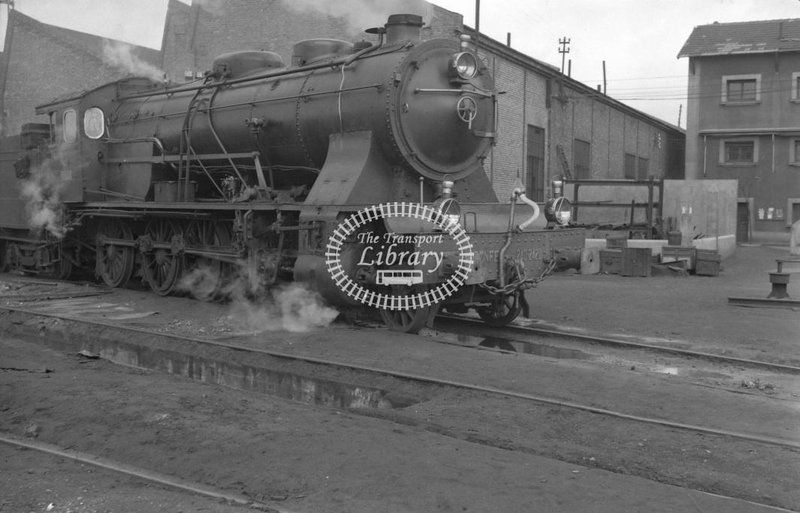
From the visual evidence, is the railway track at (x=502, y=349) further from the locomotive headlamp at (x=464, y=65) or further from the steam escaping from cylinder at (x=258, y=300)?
the locomotive headlamp at (x=464, y=65)

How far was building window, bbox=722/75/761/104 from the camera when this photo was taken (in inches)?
1351

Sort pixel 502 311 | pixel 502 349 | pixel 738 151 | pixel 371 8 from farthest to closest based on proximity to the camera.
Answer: pixel 738 151, pixel 371 8, pixel 502 311, pixel 502 349

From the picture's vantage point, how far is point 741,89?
114 feet

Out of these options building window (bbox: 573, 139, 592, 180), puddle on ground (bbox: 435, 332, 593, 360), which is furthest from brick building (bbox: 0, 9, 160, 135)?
puddle on ground (bbox: 435, 332, 593, 360)

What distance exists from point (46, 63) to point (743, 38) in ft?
100

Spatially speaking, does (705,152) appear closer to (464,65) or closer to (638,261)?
(638,261)

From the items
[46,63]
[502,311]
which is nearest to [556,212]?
[502,311]

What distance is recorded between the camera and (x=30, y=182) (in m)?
13.7

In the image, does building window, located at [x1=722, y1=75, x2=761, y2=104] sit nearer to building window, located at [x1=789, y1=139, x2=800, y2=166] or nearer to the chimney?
building window, located at [x1=789, y1=139, x2=800, y2=166]

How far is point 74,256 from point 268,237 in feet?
19.9

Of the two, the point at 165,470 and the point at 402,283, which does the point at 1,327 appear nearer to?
the point at 402,283

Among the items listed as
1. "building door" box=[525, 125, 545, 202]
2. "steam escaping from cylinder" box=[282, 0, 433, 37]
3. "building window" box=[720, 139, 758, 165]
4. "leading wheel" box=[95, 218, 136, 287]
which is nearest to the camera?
"leading wheel" box=[95, 218, 136, 287]

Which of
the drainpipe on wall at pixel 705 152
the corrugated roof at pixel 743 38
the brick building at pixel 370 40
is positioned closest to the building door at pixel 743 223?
the drainpipe on wall at pixel 705 152

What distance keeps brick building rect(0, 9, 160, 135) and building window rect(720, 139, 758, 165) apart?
83.7 ft
